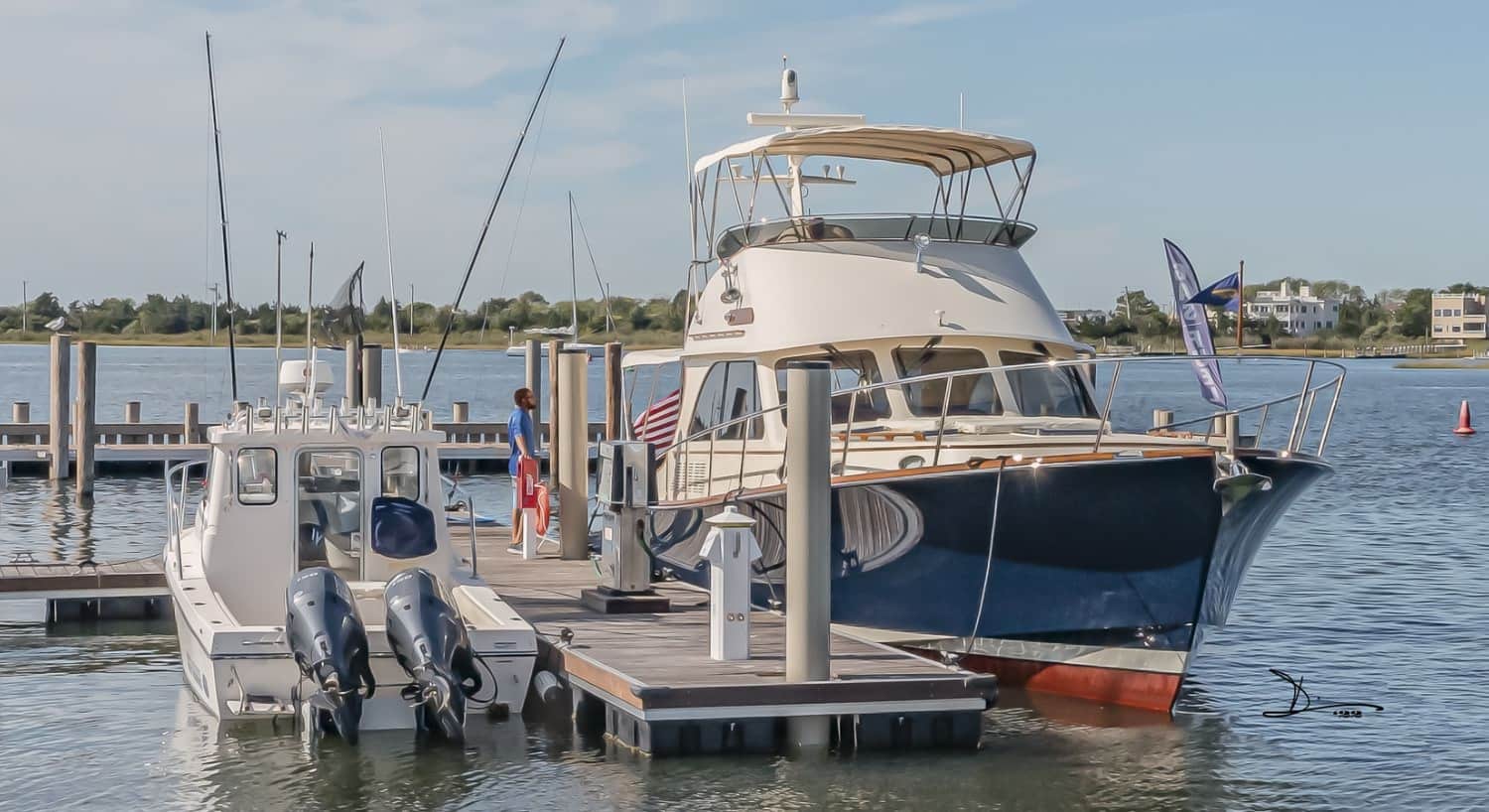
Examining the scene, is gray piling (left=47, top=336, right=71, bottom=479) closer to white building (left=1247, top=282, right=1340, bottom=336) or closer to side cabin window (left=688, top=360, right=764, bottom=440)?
side cabin window (left=688, top=360, right=764, bottom=440)

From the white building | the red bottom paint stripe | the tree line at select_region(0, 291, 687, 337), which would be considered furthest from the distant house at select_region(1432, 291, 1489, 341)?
the red bottom paint stripe

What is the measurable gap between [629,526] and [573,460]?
3.01m

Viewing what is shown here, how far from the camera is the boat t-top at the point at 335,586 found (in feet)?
33.8

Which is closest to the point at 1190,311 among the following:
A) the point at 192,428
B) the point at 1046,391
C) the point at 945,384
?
Answer: the point at 1046,391

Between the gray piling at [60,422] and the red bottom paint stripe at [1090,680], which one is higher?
the gray piling at [60,422]

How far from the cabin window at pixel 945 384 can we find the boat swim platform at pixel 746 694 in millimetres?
2343

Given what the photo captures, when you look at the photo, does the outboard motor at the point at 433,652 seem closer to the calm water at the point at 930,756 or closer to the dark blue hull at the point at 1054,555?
the calm water at the point at 930,756

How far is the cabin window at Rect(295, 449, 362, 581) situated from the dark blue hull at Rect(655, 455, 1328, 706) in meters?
3.32

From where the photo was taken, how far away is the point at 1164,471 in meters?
11.1

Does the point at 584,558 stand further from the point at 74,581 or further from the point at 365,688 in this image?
the point at 365,688

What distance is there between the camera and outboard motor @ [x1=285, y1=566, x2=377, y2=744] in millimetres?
10141

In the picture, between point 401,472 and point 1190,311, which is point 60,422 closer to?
point 401,472
